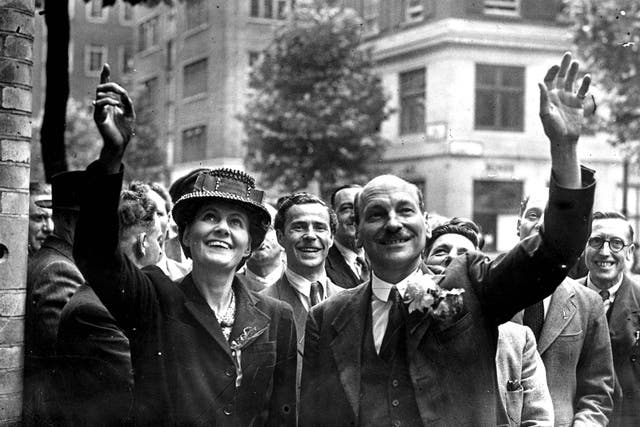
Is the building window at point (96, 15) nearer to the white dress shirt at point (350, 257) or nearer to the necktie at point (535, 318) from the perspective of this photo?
the white dress shirt at point (350, 257)

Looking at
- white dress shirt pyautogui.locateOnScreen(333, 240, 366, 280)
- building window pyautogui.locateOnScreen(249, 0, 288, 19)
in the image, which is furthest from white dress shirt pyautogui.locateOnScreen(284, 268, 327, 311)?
building window pyautogui.locateOnScreen(249, 0, 288, 19)

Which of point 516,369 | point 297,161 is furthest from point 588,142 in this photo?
point 516,369

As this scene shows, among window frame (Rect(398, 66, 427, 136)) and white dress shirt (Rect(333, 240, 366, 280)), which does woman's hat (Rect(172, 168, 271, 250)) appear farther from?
window frame (Rect(398, 66, 427, 136))

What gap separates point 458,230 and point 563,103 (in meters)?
2.29

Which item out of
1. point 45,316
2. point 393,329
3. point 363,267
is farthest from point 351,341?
point 363,267

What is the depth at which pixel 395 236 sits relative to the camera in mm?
3244

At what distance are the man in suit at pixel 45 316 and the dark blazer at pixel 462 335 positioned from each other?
4.46 ft

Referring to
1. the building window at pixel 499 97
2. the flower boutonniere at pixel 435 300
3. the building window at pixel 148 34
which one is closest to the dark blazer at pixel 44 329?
the flower boutonniere at pixel 435 300

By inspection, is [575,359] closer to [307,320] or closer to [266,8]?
[307,320]

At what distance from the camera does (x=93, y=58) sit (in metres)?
44.2

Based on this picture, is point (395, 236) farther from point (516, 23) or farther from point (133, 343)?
point (516, 23)

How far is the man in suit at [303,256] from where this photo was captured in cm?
513

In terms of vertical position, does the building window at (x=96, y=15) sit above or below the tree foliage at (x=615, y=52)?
above

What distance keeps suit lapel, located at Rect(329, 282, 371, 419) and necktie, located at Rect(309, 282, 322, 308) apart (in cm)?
174
